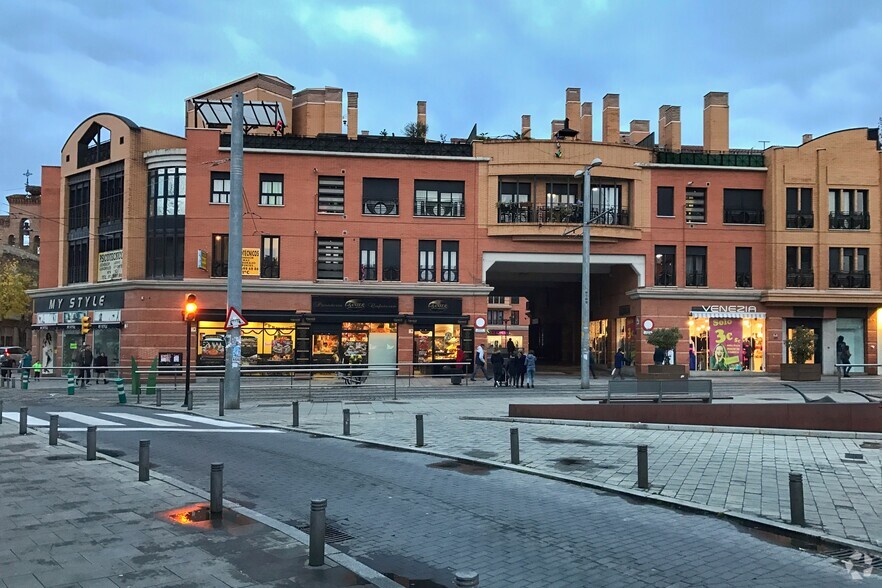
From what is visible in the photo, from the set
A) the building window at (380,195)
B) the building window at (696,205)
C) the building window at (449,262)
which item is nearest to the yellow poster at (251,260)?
the building window at (380,195)

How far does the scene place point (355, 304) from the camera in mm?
35250

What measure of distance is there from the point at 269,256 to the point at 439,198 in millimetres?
9018

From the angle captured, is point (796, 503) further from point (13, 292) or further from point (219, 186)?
point (13, 292)

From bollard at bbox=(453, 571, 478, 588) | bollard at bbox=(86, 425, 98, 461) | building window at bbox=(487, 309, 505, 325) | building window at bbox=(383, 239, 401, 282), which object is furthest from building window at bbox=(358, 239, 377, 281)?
building window at bbox=(487, 309, 505, 325)

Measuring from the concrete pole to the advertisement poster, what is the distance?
25.9 metres

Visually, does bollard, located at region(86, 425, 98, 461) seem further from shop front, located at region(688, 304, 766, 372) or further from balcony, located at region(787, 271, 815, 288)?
balcony, located at region(787, 271, 815, 288)

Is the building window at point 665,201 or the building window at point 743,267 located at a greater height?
the building window at point 665,201

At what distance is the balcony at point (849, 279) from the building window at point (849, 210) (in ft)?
8.04

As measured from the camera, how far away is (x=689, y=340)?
36.9 metres

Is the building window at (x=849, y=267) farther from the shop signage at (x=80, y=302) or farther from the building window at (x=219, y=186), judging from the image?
the shop signage at (x=80, y=302)

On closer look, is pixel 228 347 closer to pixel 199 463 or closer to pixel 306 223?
pixel 199 463

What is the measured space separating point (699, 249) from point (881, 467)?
1082 inches

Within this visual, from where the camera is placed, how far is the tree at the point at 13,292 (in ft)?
170

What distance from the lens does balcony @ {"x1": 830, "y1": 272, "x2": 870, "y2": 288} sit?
37.2m
